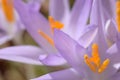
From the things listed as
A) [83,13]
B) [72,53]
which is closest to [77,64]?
[72,53]

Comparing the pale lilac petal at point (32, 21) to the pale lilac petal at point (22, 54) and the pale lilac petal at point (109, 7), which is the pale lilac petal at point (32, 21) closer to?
the pale lilac petal at point (22, 54)

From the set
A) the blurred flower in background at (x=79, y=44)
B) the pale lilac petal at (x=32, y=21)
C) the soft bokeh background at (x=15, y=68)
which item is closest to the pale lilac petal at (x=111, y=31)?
the blurred flower in background at (x=79, y=44)

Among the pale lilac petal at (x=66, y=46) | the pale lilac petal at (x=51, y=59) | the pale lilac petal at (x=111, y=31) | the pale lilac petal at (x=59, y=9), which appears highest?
the pale lilac petal at (x=59, y=9)

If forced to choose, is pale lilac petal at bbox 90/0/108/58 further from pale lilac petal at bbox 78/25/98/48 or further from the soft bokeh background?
the soft bokeh background

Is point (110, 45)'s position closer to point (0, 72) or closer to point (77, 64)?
point (77, 64)

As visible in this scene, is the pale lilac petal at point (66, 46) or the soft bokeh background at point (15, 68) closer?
the pale lilac petal at point (66, 46)

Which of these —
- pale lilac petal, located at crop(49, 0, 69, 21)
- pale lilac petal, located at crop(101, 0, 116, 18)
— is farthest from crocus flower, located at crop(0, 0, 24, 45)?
pale lilac petal, located at crop(101, 0, 116, 18)
